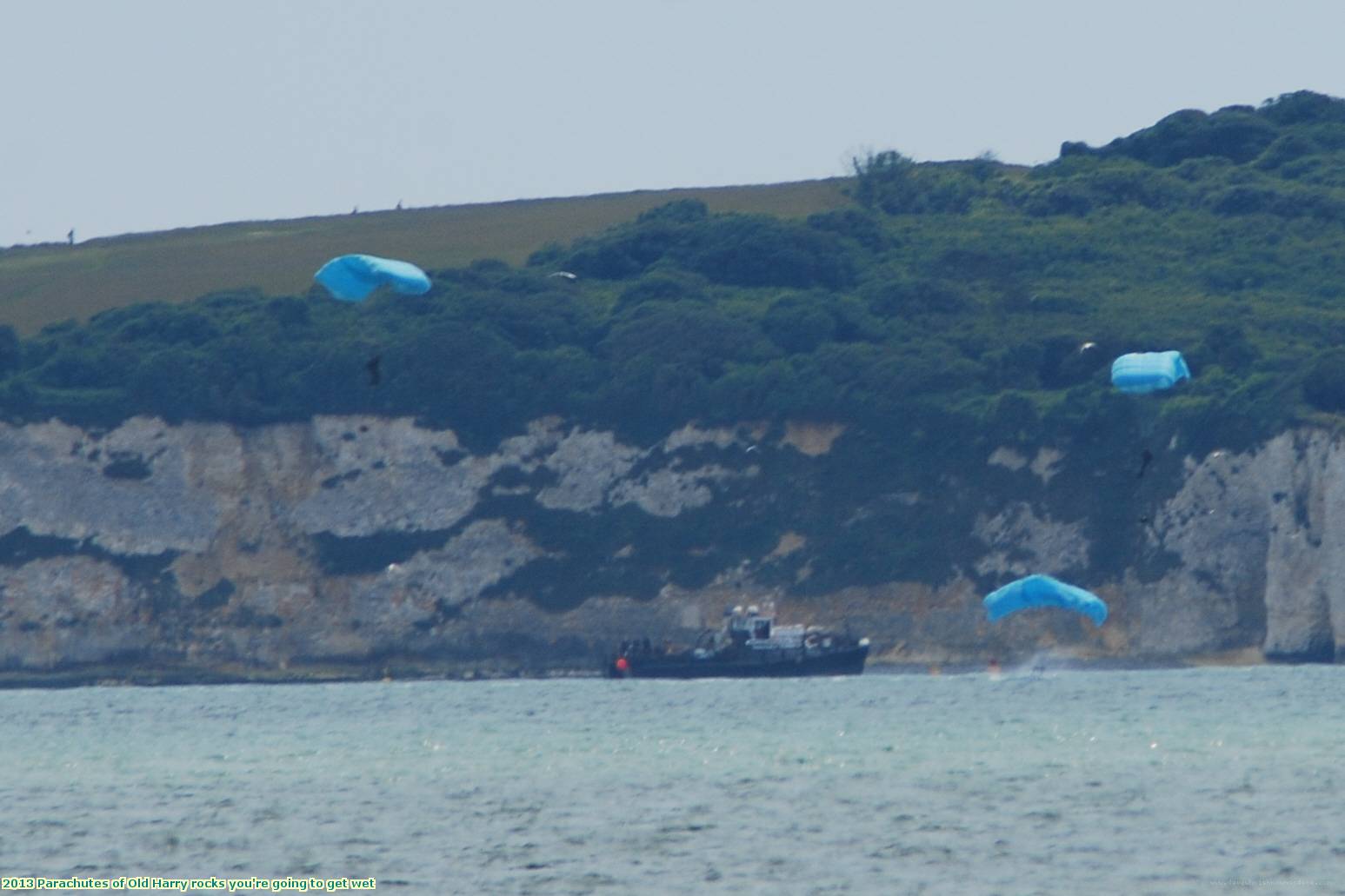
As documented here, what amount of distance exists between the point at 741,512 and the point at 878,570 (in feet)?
15.2

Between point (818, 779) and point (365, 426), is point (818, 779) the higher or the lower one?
the lower one

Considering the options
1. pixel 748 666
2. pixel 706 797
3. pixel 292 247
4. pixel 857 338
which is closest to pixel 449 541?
pixel 748 666

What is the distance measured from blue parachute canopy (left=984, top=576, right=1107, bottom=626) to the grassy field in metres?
47.4

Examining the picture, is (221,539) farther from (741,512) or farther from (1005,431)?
(1005,431)

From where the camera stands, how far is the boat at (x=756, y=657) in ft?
215

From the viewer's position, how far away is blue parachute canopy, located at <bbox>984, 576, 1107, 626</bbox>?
160ft

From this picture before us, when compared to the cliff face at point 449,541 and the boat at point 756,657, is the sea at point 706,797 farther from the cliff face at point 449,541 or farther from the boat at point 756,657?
the cliff face at point 449,541

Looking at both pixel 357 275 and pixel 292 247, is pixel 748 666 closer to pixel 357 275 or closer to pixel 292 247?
pixel 357 275

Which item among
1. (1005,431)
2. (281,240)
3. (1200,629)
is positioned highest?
(281,240)

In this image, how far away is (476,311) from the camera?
274ft

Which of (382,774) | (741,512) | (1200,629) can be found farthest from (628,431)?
(382,774)

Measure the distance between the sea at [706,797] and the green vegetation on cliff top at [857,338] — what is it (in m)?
20.9

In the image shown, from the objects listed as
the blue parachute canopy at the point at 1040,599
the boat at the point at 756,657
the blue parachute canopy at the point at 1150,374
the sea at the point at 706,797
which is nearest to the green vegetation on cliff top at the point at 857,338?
the boat at the point at 756,657

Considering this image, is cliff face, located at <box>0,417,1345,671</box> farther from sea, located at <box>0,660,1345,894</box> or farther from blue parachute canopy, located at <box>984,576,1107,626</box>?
sea, located at <box>0,660,1345,894</box>
